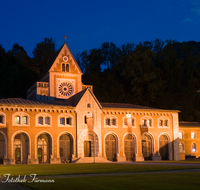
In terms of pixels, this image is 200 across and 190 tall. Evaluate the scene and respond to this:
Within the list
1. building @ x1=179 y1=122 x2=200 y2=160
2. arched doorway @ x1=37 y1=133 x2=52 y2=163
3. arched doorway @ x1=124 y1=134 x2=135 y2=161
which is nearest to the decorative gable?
arched doorway @ x1=37 y1=133 x2=52 y2=163

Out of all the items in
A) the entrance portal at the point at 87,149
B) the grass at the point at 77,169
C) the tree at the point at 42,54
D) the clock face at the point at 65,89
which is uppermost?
the tree at the point at 42,54

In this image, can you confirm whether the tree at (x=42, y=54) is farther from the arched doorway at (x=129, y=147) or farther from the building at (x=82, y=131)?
the arched doorway at (x=129, y=147)

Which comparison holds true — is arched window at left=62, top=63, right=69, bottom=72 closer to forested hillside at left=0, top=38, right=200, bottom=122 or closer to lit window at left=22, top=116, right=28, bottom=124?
lit window at left=22, top=116, right=28, bottom=124

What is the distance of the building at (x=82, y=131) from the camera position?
48969mm

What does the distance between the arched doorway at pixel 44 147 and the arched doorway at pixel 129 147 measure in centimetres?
1290

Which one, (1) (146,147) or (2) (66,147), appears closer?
(2) (66,147)

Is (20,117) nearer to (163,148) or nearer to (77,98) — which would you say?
(77,98)

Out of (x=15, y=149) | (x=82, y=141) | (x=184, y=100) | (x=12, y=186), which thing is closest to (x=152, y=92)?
(x=184, y=100)

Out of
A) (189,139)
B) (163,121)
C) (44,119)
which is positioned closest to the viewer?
(44,119)

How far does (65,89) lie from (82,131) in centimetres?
1421

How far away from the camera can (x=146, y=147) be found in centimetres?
5759

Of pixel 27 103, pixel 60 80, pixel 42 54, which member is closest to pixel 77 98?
pixel 27 103

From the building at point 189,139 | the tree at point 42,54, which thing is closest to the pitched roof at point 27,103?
the building at point 189,139

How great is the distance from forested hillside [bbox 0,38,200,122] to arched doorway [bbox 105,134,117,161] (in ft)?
115
